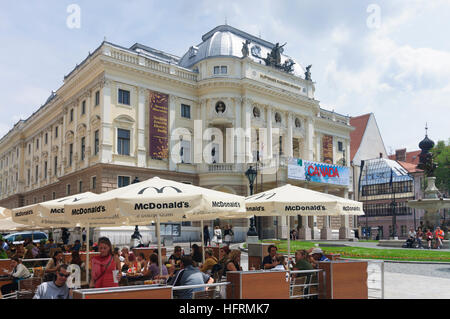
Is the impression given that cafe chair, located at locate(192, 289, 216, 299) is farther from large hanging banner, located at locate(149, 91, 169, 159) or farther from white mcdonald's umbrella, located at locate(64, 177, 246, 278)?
large hanging banner, located at locate(149, 91, 169, 159)

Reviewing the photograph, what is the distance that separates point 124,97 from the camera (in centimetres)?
3859

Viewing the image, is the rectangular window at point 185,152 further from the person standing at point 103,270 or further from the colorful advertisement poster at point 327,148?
the person standing at point 103,270

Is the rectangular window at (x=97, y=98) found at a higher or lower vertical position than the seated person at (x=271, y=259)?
higher

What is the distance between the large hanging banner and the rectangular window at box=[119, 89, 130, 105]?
2.15m

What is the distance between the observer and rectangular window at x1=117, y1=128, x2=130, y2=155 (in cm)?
3806

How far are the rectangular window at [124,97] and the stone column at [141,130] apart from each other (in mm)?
1016

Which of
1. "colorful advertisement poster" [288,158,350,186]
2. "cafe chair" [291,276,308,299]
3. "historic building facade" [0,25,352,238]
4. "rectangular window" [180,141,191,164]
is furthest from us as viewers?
"rectangular window" [180,141,191,164]

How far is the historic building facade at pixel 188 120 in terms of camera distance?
38.0 m

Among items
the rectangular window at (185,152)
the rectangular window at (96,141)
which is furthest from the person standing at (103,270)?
the rectangular window at (185,152)

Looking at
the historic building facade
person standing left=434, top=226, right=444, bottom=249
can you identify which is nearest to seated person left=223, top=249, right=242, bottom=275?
person standing left=434, top=226, right=444, bottom=249

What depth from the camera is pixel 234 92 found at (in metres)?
43.0

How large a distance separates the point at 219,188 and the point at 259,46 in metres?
17.5

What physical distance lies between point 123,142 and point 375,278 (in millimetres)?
31230

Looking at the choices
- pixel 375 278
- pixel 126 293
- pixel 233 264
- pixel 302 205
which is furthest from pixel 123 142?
pixel 126 293
